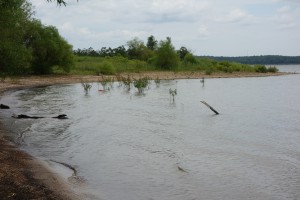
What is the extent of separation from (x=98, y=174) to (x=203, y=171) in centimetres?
333

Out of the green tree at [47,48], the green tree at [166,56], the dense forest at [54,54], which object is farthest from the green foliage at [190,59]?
the green tree at [47,48]

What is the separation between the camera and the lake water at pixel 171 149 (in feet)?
36.7

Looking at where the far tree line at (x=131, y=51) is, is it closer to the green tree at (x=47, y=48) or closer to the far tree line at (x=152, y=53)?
the far tree line at (x=152, y=53)

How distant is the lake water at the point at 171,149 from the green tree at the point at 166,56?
59.7 meters

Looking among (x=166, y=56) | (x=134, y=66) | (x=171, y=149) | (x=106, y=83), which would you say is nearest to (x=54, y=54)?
(x=106, y=83)

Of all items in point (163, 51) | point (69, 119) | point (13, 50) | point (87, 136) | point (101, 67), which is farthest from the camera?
point (163, 51)

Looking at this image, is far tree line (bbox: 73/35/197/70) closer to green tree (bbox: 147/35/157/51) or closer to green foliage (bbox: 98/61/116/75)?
green tree (bbox: 147/35/157/51)

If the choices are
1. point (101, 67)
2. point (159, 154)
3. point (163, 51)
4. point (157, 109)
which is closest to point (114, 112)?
point (157, 109)

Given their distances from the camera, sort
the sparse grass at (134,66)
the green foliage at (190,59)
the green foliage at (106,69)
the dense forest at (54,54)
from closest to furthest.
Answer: the dense forest at (54,54) < the green foliage at (106,69) < the sparse grass at (134,66) < the green foliage at (190,59)

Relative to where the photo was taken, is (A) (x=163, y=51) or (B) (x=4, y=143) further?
(A) (x=163, y=51)

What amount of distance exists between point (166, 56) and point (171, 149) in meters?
73.6

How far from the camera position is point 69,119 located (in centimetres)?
2423

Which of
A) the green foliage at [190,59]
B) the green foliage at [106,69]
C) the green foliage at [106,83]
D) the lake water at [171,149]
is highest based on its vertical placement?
the green foliage at [190,59]

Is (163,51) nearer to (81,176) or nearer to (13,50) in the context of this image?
(13,50)
